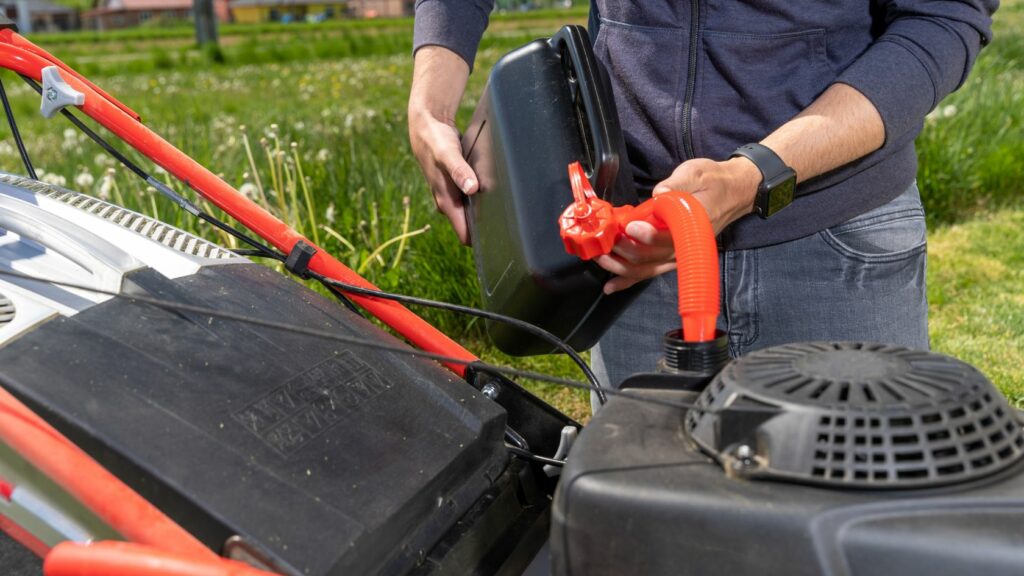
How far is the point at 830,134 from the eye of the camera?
1.27 m

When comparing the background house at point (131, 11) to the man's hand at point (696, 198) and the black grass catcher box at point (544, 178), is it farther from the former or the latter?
the man's hand at point (696, 198)

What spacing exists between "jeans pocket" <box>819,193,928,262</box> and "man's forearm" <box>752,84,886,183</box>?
17cm

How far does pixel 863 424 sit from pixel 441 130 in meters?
0.80

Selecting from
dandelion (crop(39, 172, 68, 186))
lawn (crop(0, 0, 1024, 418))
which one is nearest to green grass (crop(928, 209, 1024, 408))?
lawn (crop(0, 0, 1024, 418))

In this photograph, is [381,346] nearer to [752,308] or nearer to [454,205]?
[454,205]

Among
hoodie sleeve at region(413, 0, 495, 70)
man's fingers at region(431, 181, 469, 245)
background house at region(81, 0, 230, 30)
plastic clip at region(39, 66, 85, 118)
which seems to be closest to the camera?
plastic clip at region(39, 66, 85, 118)

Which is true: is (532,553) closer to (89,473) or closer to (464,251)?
(89,473)

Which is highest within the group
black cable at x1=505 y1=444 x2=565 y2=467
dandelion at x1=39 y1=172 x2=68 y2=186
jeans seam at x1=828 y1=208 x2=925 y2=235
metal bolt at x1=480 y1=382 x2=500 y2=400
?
jeans seam at x1=828 y1=208 x2=925 y2=235

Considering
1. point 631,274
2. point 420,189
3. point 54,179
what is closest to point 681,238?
point 631,274

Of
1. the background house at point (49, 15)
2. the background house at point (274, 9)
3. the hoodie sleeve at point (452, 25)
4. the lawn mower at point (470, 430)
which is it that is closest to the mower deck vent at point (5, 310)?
the lawn mower at point (470, 430)

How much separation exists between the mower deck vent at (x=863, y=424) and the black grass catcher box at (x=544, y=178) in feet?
1.33

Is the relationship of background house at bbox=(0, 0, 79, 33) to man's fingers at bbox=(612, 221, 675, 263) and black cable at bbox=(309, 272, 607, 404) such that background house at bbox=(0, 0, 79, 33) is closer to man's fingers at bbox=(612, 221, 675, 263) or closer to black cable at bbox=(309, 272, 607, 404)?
black cable at bbox=(309, 272, 607, 404)

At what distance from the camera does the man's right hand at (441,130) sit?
1.39 meters

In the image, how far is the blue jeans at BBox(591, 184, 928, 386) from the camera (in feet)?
4.85
